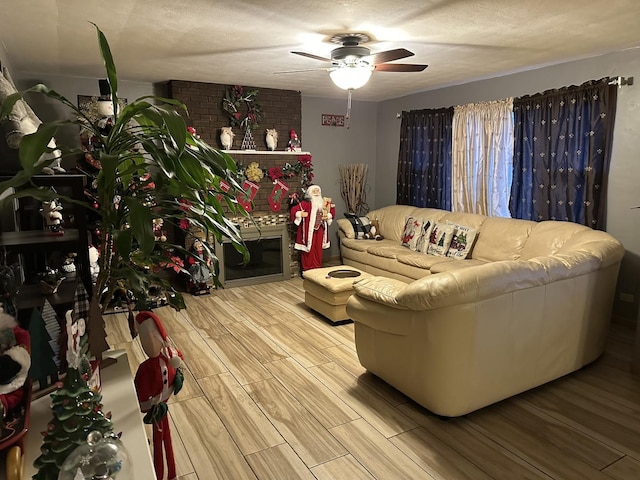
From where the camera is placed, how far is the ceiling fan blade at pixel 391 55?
2793 millimetres

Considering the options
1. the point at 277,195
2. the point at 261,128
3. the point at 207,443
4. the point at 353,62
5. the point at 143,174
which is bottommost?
the point at 207,443

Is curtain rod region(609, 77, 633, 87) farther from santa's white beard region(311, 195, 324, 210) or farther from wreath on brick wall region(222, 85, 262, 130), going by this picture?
wreath on brick wall region(222, 85, 262, 130)

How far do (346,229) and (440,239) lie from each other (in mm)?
1404

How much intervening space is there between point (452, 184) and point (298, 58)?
259 cm

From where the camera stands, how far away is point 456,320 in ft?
7.53

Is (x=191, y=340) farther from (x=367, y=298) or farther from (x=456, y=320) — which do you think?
(x=456, y=320)

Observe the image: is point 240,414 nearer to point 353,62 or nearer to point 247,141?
point 353,62

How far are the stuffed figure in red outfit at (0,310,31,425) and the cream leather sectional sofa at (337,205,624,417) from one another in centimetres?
176

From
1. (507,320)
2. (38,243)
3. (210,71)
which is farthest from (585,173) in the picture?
(38,243)

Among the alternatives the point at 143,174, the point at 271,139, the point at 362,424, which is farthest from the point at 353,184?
the point at 143,174

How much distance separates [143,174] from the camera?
53.6 inches

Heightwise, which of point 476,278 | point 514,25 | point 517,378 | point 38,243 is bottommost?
point 517,378

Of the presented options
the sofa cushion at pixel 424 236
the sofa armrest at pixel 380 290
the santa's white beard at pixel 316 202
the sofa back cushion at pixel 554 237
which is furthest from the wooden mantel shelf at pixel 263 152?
the sofa armrest at pixel 380 290

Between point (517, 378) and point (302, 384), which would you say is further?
point (302, 384)
